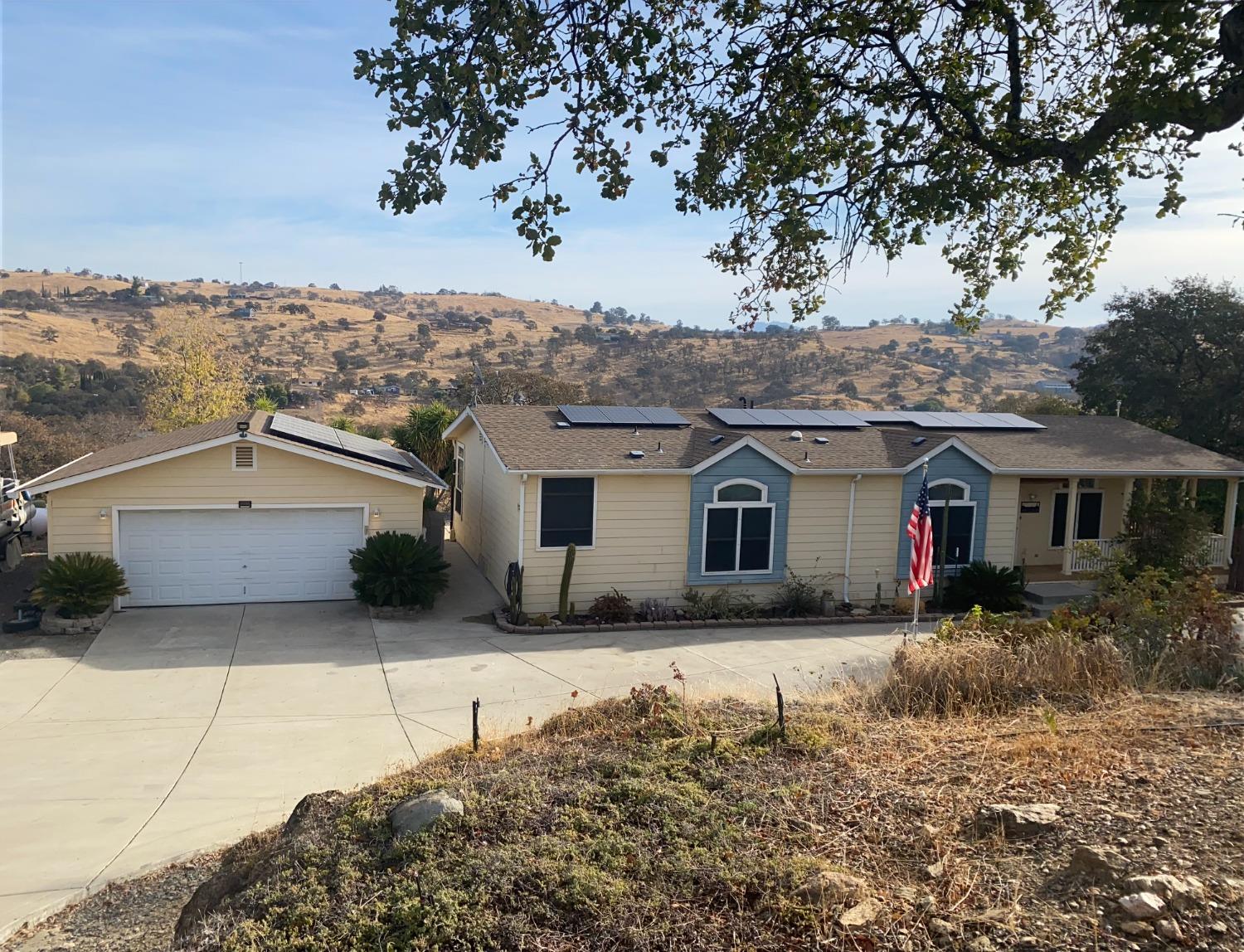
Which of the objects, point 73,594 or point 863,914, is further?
point 73,594

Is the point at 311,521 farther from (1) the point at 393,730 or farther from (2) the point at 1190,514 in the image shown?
(2) the point at 1190,514

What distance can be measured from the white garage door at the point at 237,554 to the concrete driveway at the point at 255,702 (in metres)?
0.41

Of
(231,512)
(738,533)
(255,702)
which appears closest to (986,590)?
(738,533)

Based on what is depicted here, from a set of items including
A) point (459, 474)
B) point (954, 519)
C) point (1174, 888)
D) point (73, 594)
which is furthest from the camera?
point (459, 474)

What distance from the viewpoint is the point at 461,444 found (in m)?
23.2

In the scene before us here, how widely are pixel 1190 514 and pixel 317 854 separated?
18757 mm

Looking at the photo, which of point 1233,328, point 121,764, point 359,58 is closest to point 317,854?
point 359,58

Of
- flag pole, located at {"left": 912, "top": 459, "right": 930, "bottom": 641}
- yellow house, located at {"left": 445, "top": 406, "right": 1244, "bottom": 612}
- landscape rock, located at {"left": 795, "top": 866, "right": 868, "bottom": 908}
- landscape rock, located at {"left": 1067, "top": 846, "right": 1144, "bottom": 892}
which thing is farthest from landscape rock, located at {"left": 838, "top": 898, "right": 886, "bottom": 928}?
yellow house, located at {"left": 445, "top": 406, "right": 1244, "bottom": 612}

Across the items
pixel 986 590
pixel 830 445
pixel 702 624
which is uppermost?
pixel 830 445

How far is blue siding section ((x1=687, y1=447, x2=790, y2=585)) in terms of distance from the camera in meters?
17.5

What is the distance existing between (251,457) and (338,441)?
8.42 ft

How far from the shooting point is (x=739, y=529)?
1781 cm

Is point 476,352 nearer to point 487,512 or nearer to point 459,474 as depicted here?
point 459,474

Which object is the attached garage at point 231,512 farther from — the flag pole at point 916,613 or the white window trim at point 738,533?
the flag pole at point 916,613
